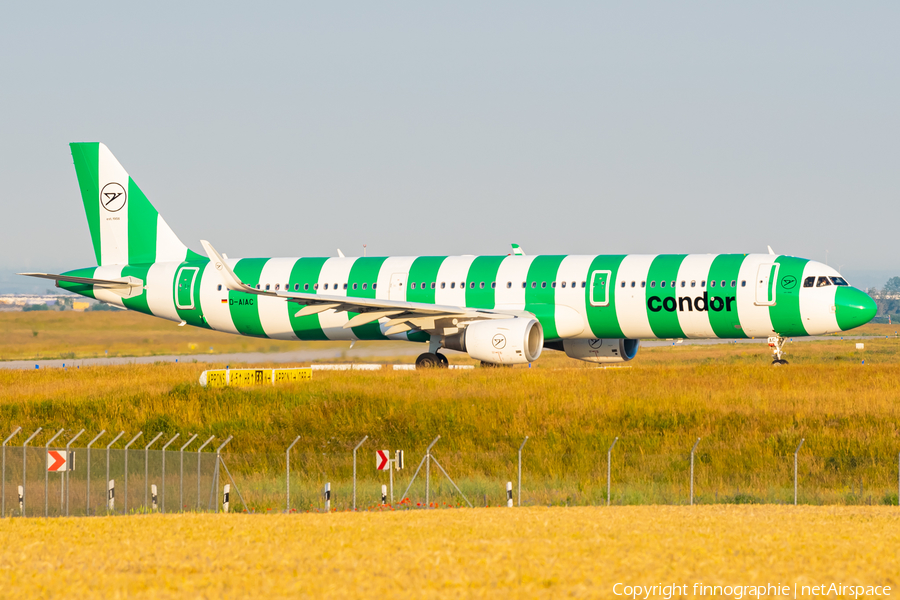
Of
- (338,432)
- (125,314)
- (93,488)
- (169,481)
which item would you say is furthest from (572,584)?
(125,314)

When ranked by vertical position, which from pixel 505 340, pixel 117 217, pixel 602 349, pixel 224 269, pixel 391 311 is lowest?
pixel 602 349

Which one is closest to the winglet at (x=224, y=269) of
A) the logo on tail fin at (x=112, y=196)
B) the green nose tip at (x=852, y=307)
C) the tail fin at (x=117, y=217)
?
the tail fin at (x=117, y=217)

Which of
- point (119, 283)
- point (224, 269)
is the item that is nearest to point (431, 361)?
point (224, 269)

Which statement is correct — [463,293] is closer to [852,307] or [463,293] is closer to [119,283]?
[852,307]

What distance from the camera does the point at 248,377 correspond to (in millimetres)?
41062

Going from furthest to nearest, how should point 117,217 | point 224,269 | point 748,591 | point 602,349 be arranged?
1. point 117,217
2. point 602,349
3. point 224,269
4. point 748,591

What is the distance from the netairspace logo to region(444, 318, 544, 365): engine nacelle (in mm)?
25942

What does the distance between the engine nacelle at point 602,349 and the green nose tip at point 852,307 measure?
27.9 feet

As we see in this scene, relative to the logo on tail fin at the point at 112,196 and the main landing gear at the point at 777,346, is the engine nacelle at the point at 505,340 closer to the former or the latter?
the main landing gear at the point at 777,346

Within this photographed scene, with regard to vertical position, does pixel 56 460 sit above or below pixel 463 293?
below

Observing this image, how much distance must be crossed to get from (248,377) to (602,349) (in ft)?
46.3

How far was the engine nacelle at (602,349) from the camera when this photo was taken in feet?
141

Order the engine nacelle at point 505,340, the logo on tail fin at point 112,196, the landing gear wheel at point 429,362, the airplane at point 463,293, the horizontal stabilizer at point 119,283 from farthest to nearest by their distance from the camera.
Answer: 1. the logo on tail fin at point 112,196
2. the horizontal stabilizer at point 119,283
3. the landing gear wheel at point 429,362
4. the engine nacelle at point 505,340
5. the airplane at point 463,293

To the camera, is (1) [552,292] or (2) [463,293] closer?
(1) [552,292]
